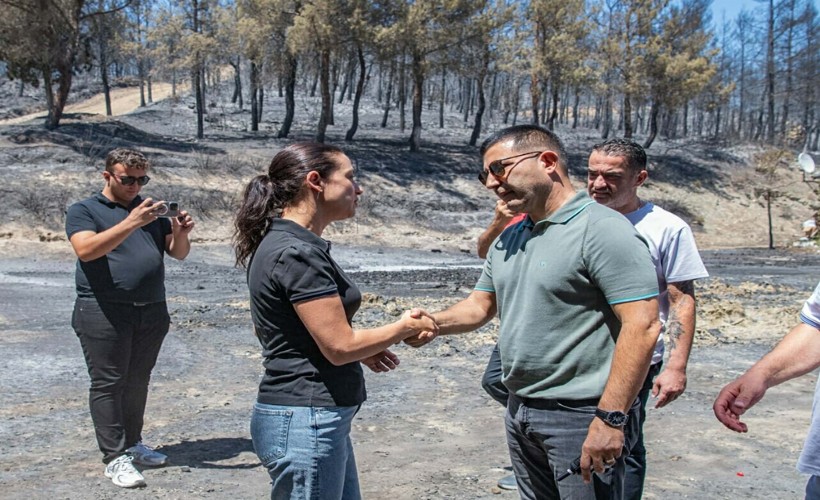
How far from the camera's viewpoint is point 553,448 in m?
2.53

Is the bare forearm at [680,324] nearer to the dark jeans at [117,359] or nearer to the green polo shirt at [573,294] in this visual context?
the green polo shirt at [573,294]

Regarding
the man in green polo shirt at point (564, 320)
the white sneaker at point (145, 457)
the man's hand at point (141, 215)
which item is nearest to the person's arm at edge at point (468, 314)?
the man in green polo shirt at point (564, 320)

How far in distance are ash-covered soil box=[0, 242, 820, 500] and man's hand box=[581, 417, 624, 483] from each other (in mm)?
2214

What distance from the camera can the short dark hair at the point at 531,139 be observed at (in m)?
2.66

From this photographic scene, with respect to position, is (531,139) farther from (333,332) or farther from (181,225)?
(181,225)

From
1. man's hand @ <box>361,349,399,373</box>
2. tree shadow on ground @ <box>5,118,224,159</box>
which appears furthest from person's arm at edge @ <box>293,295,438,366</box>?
tree shadow on ground @ <box>5,118,224,159</box>

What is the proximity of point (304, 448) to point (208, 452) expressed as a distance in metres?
→ 3.01

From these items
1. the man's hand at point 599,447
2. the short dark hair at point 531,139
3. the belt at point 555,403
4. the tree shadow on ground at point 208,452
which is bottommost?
the tree shadow on ground at point 208,452

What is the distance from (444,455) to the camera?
17.3 ft

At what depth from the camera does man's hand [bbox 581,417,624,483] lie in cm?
238

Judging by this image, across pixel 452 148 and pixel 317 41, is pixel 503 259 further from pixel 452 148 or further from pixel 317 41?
pixel 452 148

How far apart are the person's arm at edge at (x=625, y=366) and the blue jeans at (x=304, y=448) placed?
784 mm

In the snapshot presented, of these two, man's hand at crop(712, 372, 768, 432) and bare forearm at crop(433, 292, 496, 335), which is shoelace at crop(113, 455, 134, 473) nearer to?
bare forearm at crop(433, 292, 496, 335)

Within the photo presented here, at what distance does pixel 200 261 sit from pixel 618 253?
1694cm
